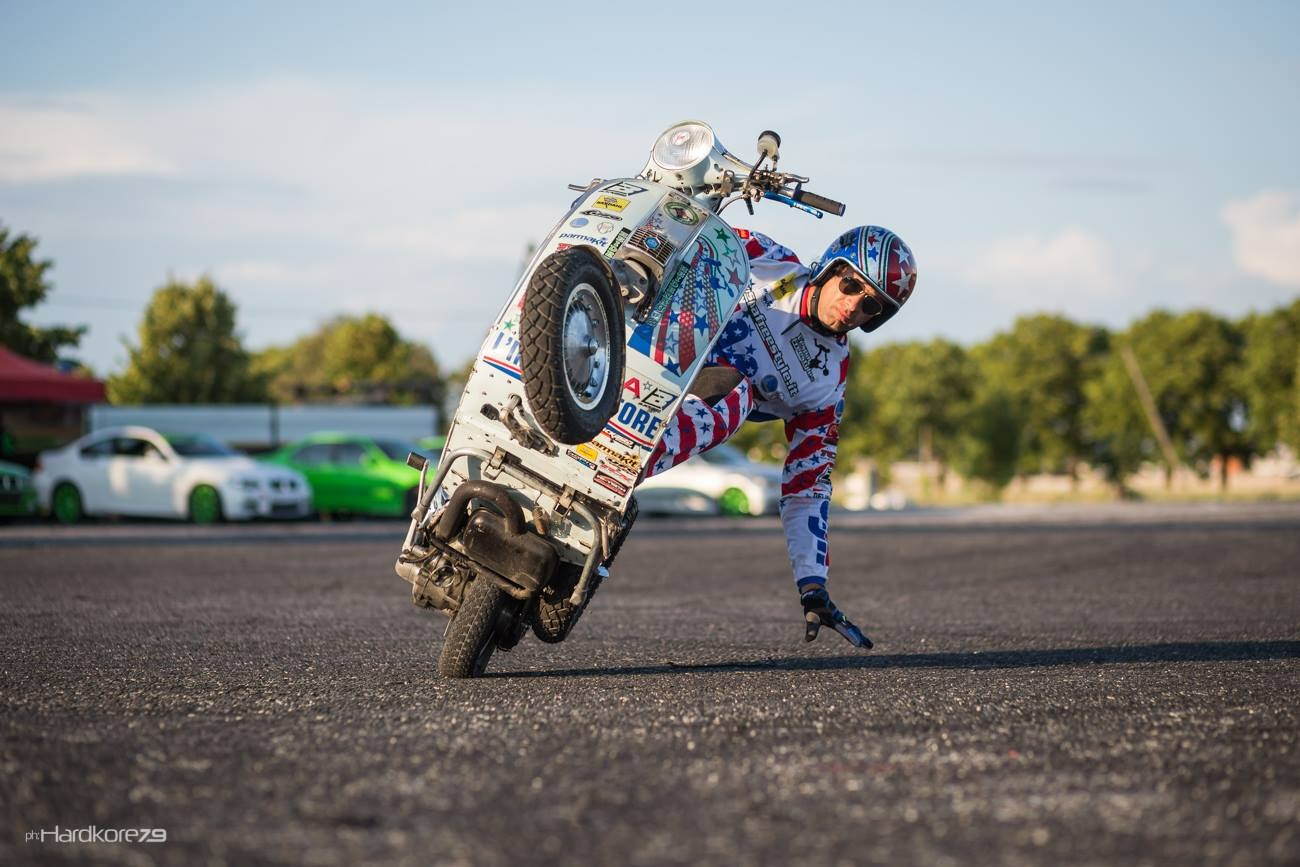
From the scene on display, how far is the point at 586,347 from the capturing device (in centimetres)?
575

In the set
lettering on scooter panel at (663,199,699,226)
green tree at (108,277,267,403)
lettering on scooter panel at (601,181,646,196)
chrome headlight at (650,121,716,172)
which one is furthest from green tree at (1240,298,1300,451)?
lettering on scooter panel at (601,181,646,196)

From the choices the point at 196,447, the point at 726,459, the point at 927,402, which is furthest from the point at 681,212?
the point at 927,402

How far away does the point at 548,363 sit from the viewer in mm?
5457

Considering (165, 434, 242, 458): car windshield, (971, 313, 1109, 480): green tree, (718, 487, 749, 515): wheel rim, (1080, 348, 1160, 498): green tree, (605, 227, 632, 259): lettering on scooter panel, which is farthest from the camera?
(971, 313, 1109, 480): green tree

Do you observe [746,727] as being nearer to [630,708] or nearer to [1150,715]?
[630,708]

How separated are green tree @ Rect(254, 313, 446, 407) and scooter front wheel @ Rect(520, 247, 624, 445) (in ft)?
138

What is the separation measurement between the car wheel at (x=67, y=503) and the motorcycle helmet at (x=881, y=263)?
799 inches

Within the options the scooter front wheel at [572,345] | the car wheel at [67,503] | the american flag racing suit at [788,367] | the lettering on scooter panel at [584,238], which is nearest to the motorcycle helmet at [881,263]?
the american flag racing suit at [788,367]

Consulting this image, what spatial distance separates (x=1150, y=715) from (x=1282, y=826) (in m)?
1.58

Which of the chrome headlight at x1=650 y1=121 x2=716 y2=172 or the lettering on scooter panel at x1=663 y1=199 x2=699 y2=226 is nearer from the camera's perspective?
the lettering on scooter panel at x1=663 y1=199 x2=699 y2=226

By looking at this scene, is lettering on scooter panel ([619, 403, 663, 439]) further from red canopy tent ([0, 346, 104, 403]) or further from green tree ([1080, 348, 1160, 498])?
green tree ([1080, 348, 1160, 498])

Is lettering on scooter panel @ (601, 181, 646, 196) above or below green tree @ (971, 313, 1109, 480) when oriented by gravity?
below

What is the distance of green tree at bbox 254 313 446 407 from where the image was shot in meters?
54.7

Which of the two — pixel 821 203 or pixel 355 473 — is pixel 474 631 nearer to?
pixel 821 203
